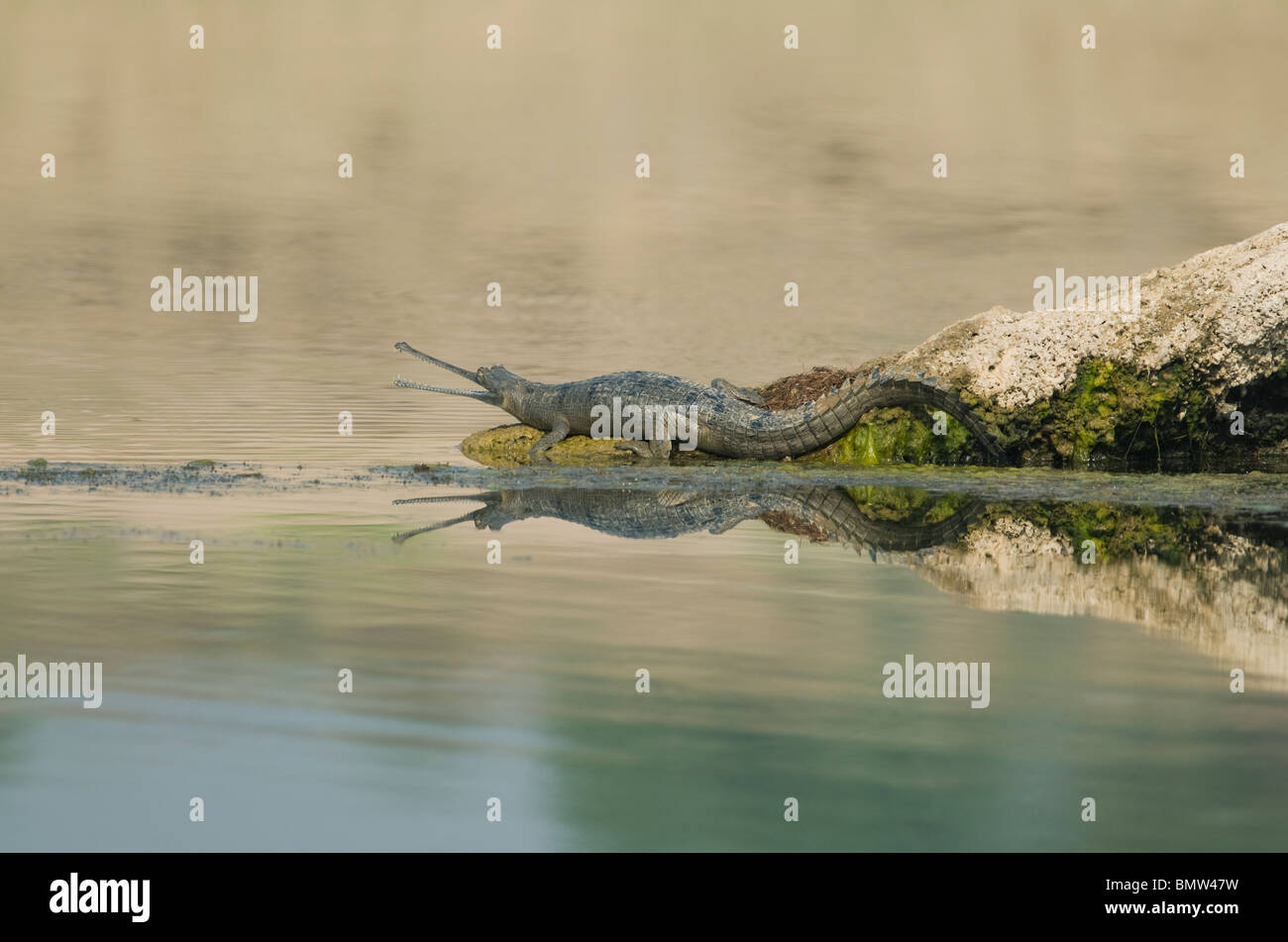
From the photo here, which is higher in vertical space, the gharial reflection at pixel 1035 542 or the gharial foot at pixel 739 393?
the gharial foot at pixel 739 393

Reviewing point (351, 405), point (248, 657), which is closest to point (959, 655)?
point (248, 657)

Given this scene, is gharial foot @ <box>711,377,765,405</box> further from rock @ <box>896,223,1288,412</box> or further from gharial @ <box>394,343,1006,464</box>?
rock @ <box>896,223,1288,412</box>

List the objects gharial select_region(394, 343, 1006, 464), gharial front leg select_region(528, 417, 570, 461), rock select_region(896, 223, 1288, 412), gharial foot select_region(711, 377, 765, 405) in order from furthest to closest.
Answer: gharial foot select_region(711, 377, 765, 405)
gharial front leg select_region(528, 417, 570, 461)
gharial select_region(394, 343, 1006, 464)
rock select_region(896, 223, 1288, 412)

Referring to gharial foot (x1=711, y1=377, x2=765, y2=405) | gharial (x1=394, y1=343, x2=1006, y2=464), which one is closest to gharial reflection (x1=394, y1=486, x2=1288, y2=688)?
gharial (x1=394, y1=343, x2=1006, y2=464)

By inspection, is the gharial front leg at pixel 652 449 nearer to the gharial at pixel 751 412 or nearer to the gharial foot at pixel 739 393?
the gharial at pixel 751 412

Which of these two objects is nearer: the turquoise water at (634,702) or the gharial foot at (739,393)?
the turquoise water at (634,702)

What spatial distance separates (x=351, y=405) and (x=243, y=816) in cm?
1587

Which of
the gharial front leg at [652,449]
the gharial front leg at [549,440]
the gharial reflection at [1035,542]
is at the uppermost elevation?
the gharial front leg at [549,440]

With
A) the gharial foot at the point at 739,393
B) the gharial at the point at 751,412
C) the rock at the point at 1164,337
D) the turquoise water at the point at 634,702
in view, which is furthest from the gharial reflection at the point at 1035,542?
the gharial foot at the point at 739,393

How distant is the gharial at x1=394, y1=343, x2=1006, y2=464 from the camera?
11.6m

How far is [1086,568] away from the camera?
22.0ft

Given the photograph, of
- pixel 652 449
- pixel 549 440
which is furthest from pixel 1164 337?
pixel 549 440

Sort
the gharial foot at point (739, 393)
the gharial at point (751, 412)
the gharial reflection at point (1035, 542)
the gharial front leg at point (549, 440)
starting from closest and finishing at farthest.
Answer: the gharial reflection at point (1035, 542)
the gharial at point (751, 412)
the gharial front leg at point (549, 440)
the gharial foot at point (739, 393)

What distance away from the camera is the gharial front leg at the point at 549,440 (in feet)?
40.3
